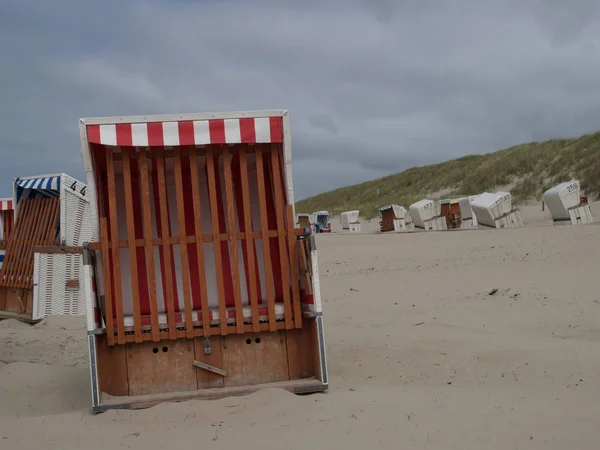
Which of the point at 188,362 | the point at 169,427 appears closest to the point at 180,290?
the point at 188,362

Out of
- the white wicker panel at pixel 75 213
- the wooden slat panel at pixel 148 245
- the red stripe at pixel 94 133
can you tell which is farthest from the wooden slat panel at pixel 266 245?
the white wicker panel at pixel 75 213

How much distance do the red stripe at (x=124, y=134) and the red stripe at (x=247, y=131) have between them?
89 centimetres

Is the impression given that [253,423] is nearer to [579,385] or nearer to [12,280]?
[579,385]

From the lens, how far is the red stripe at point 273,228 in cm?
607

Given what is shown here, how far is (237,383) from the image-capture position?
230 inches

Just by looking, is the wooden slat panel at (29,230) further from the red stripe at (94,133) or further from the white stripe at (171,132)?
the white stripe at (171,132)

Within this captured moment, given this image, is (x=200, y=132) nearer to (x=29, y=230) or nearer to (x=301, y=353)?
(x=301, y=353)

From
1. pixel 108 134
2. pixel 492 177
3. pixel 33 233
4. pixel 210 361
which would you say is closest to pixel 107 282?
pixel 210 361

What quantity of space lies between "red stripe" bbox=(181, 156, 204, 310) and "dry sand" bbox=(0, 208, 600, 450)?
113cm

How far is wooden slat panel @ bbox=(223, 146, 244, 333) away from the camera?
575 centimetres

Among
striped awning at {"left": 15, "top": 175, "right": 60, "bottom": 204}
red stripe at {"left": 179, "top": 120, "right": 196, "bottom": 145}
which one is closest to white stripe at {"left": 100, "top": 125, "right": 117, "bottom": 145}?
red stripe at {"left": 179, "top": 120, "right": 196, "bottom": 145}

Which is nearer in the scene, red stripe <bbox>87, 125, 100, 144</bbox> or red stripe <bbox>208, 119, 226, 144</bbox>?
red stripe <bbox>87, 125, 100, 144</bbox>

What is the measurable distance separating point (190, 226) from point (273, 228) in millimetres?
754

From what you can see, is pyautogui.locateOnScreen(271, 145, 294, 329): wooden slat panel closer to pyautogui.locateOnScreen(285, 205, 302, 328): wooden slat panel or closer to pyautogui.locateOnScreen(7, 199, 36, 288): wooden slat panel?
pyautogui.locateOnScreen(285, 205, 302, 328): wooden slat panel
